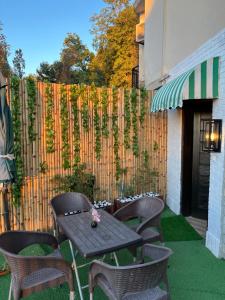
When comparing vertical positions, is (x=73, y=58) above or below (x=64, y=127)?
above

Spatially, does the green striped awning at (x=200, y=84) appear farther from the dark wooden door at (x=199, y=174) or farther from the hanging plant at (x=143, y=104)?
the hanging plant at (x=143, y=104)

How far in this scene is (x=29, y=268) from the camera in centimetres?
294

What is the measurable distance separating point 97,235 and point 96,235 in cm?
1

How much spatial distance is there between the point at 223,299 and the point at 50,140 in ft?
14.3

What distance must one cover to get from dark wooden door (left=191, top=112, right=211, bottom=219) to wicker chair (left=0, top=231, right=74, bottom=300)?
15.3ft

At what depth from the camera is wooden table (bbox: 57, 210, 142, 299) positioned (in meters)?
3.18

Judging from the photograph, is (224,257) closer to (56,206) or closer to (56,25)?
(56,206)

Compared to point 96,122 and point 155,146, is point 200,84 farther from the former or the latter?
point 155,146

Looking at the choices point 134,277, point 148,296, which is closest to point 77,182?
point 148,296

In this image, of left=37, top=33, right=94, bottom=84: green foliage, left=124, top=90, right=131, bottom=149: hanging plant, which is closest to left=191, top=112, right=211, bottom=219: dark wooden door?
left=124, top=90, right=131, bottom=149: hanging plant

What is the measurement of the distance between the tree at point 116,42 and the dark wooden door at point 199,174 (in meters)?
15.3

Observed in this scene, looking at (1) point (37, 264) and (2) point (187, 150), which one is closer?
(1) point (37, 264)

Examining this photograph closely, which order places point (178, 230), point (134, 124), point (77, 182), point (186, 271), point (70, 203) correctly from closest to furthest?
point (186, 271)
point (70, 203)
point (178, 230)
point (77, 182)
point (134, 124)

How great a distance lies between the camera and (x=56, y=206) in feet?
16.0
